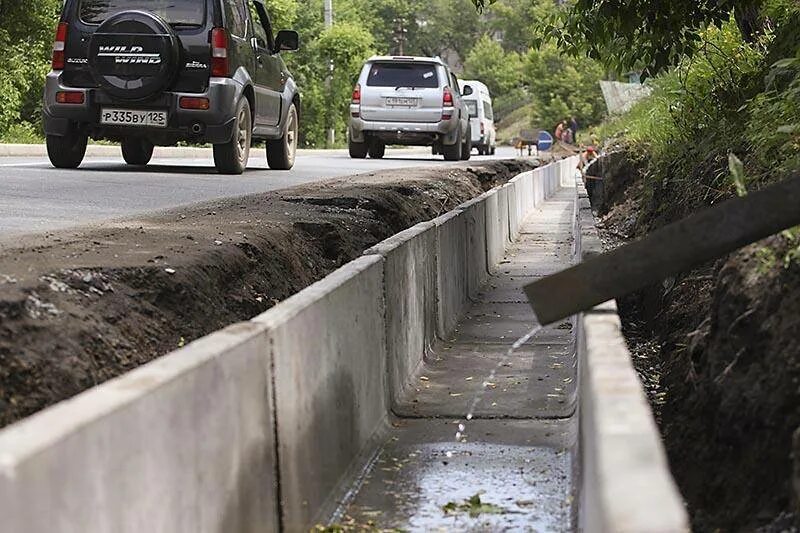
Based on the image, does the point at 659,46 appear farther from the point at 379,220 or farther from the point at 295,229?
the point at 295,229

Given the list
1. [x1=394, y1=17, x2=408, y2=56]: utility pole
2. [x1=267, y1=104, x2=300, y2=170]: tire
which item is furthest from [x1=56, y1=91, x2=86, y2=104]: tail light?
[x1=394, y1=17, x2=408, y2=56]: utility pole

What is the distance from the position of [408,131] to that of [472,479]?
20.6 meters

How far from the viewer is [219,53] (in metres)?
14.7

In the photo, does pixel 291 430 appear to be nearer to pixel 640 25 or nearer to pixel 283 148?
pixel 640 25

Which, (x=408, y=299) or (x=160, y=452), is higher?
(x=160, y=452)

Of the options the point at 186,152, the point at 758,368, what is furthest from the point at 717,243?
the point at 186,152

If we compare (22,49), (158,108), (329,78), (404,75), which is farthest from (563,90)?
(158,108)

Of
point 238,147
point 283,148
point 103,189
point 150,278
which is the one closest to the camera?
point 150,278

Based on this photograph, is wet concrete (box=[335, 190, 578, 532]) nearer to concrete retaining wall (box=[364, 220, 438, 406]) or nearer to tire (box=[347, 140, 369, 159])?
concrete retaining wall (box=[364, 220, 438, 406])

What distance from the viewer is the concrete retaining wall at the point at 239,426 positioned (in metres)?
2.76

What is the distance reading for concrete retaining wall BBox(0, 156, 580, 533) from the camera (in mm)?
2764

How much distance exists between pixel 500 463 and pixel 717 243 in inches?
68.2

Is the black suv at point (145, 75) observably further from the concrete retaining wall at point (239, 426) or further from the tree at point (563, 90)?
the tree at point (563, 90)

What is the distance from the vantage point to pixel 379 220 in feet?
34.8
